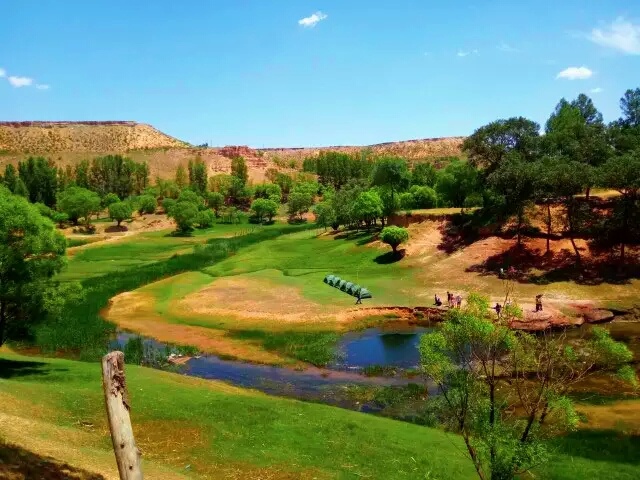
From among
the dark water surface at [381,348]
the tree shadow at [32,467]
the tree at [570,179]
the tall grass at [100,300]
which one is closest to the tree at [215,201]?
the tall grass at [100,300]

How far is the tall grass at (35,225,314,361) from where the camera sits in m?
42.5

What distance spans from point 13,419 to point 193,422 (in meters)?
6.66

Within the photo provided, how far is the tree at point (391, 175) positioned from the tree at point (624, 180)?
35738 millimetres

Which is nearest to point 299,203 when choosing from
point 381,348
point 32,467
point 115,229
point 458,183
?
point 115,229

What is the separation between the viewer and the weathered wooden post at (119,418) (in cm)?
995

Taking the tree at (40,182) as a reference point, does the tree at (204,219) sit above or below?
below

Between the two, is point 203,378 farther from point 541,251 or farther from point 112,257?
point 112,257

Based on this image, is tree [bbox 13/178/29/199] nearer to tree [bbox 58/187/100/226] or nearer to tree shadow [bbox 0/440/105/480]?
tree [bbox 58/187/100/226]

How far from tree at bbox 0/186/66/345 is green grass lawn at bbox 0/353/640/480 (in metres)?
3.38

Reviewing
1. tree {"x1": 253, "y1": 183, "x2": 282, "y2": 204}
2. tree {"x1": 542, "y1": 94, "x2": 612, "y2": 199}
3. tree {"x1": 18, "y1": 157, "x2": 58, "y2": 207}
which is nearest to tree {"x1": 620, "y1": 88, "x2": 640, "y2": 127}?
tree {"x1": 542, "y1": 94, "x2": 612, "y2": 199}

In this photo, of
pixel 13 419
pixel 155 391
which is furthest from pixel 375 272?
pixel 13 419

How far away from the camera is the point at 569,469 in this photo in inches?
790

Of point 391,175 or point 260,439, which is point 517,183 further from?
point 260,439

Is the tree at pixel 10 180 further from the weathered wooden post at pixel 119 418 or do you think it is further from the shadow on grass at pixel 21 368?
the weathered wooden post at pixel 119 418
